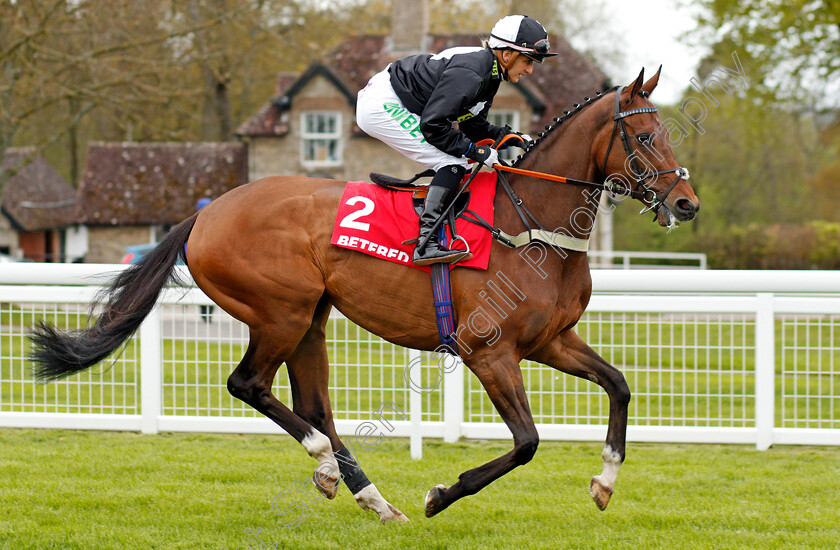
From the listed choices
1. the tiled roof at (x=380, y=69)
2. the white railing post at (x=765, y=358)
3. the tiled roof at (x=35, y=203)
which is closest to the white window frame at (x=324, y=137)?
the tiled roof at (x=380, y=69)

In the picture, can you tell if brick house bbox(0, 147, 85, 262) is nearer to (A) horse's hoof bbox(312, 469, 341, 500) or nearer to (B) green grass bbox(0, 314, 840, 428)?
(B) green grass bbox(0, 314, 840, 428)

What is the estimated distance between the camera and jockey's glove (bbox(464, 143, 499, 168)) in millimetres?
3727

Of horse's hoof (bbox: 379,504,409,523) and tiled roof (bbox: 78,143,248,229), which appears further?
tiled roof (bbox: 78,143,248,229)

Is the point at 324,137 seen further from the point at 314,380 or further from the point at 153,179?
the point at 314,380

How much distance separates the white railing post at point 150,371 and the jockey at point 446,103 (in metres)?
2.36

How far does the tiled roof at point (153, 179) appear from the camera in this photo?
88.6 ft

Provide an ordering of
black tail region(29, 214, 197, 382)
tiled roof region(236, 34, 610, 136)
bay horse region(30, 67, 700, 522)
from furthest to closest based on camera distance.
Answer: tiled roof region(236, 34, 610, 136) → black tail region(29, 214, 197, 382) → bay horse region(30, 67, 700, 522)

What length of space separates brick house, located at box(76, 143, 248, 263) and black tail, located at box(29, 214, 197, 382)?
22929mm

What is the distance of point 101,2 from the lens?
505 inches

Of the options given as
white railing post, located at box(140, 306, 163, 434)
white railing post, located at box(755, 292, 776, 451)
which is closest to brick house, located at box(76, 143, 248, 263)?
white railing post, located at box(140, 306, 163, 434)

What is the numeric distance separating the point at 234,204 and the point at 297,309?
0.56m

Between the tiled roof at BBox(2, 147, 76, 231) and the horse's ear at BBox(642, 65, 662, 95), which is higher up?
the tiled roof at BBox(2, 147, 76, 231)

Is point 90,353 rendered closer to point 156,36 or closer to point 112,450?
point 112,450

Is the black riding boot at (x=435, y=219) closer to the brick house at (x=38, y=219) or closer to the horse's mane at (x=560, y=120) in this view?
the horse's mane at (x=560, y=120)
